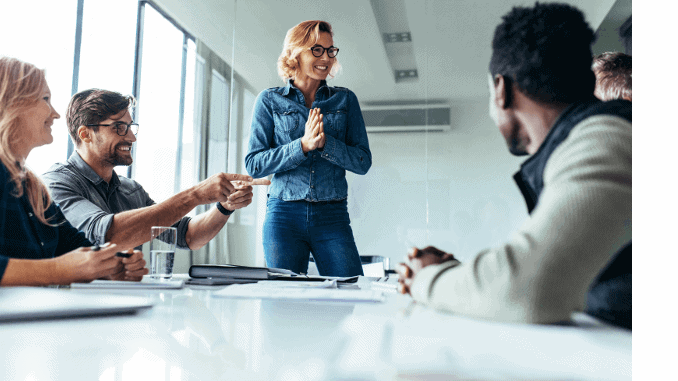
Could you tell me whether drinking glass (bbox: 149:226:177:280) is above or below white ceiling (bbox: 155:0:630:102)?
below

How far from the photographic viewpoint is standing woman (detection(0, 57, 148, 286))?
644 millimetres

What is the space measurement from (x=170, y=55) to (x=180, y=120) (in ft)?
1.32

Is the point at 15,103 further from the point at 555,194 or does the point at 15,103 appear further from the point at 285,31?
the point at 285,31

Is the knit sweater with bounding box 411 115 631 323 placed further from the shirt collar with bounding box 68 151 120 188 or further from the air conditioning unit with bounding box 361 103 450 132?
the air conditioning unit with bounding box 361 103 450 132


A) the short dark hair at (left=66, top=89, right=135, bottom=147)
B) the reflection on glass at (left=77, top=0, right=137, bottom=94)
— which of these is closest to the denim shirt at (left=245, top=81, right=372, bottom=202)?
the short dark hair at (left=66, top=89, right=135, bottom=147)

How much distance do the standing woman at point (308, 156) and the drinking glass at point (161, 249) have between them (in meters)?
0.44

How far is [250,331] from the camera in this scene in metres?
0.39

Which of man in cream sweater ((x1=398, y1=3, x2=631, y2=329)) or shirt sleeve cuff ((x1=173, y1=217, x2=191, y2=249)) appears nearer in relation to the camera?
man in cream sweater ((x1=398, y1=3, x2=631, y2=329))

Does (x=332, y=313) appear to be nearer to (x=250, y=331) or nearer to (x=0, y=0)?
(x=250, y=331)

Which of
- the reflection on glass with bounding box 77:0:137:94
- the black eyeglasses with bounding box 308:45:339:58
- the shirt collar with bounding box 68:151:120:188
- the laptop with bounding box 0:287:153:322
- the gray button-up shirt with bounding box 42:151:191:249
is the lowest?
the laptop with bounding box 0:287:153:322

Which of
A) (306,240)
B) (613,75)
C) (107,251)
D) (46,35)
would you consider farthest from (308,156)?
(46,35)

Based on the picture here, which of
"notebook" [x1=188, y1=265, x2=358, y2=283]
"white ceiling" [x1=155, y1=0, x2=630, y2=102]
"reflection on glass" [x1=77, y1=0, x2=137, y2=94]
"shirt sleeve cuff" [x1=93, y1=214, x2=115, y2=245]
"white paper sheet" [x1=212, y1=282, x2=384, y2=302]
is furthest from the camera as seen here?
"white ceiling" [x1=155, y1=0, x2=630, y2=102]

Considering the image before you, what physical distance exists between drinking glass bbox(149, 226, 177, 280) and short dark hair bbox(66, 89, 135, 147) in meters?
0.47

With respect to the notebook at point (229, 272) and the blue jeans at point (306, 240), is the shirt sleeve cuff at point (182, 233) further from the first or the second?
the notebook at point (229, 272)
